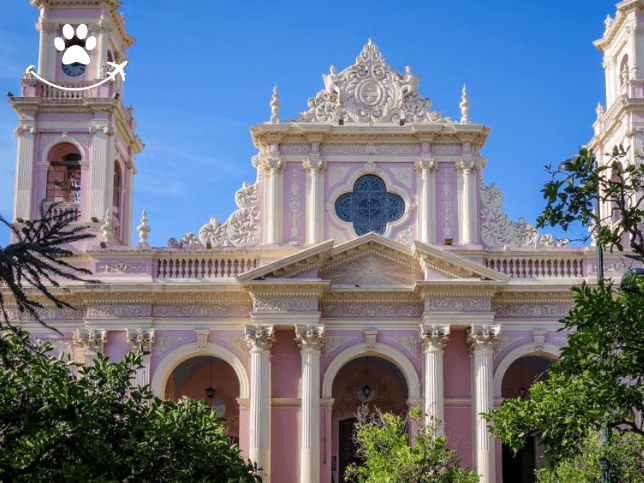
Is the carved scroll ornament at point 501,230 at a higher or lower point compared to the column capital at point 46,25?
lower

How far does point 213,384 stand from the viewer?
125 ft

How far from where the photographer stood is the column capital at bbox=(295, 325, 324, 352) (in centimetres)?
3341

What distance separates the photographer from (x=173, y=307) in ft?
114

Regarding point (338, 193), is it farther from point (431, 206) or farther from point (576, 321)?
point (576, 321)

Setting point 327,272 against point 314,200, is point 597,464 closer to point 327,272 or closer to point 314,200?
point 327,272

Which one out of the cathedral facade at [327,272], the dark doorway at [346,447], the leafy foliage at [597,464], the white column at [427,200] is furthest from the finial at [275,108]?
the leafy foliage at [597,464]

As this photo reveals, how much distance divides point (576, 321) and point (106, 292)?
2040 cm

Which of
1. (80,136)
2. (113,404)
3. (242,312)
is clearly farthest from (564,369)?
(80,136)

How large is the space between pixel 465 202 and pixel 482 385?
236 inches

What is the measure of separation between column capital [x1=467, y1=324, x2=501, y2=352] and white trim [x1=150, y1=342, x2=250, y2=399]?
7061 millimetres

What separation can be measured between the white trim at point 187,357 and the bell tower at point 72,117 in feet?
15.4

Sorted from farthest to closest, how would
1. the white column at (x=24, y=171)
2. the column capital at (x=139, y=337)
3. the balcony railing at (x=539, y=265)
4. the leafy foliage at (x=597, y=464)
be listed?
the white column at (x=24, y=171) → the balcony railing at (x=539, y=265) → the column capital at (x=139, y=337) → the leafy foliage at (x=597, y=464)

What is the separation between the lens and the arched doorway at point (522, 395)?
121ft

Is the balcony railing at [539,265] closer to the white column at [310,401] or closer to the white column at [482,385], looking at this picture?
the white column at [482,385]
